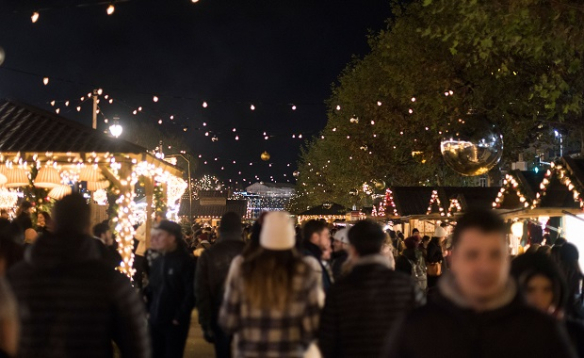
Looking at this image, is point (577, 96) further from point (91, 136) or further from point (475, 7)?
point (91, 136)

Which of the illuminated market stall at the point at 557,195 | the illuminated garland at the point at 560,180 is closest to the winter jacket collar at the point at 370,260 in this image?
the illuminated garland at the point at 560,180

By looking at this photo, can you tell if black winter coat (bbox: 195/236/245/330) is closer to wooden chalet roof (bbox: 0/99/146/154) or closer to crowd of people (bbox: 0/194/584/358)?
crowd of people (bbox: 0/194/584/358)

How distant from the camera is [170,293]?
7801mm

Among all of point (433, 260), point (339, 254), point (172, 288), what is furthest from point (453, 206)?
point (172, 288)

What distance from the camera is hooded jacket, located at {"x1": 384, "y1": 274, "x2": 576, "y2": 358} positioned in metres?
2.88

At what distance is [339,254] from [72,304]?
5835 millimetres

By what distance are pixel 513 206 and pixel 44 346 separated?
17.8m

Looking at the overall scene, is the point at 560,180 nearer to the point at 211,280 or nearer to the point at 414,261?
the point at 414,261

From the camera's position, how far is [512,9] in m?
14.7

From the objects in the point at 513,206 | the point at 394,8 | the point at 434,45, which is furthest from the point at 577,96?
the point at 394,8

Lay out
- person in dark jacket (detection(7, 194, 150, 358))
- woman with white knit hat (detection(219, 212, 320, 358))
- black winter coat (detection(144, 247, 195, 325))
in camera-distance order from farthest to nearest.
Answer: black winter coat (detection(144, 247, 195, 325)) → woman with white knit hat (detection(219, 212, 320, 358)) → person in dark jacket (detection(7, 194, 150, 358))

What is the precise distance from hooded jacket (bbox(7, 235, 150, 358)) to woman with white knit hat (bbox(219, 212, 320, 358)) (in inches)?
29.2

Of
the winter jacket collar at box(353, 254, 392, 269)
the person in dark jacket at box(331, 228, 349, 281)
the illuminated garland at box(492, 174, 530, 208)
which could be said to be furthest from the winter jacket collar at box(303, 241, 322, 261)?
the illuminated garland at box(492, 174, 530, 208)

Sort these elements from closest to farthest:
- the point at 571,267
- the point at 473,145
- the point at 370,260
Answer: the point at 370,260 < the point at 571,267 < the point at 473,145
